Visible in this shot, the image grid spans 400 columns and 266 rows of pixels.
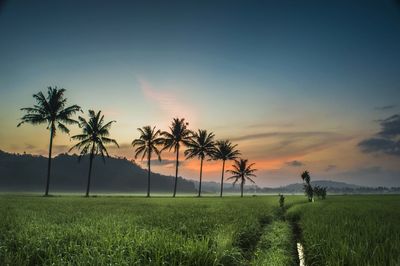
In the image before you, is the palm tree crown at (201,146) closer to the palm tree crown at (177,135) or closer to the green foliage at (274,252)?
the palm tree crown at (177,135)

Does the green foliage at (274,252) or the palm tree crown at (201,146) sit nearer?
the green foliage at (274,252)

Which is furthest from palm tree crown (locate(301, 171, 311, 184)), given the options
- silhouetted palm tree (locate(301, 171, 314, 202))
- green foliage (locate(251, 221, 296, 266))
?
green foliage (locate(251, 221, 296, 266))

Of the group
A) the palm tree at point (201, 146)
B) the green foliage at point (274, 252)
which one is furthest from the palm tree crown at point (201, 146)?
the green foliage at point (274, 252)

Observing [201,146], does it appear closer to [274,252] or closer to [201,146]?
[201,146]

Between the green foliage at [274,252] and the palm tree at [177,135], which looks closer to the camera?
the green foliage at [274,252]

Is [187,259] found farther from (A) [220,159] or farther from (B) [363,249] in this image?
(A) [220,159]

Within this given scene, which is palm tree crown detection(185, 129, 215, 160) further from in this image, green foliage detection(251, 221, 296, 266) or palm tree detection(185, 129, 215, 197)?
green foliage detection(251, 221, 296, 266)

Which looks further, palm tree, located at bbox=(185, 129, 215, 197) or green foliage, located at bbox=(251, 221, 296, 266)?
palm tree, located at bbox=(185, 129, 215, 197)

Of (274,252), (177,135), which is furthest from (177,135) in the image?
(274,252)

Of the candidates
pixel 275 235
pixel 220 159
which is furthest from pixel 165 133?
pixel 275 235

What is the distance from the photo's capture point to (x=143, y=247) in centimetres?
812

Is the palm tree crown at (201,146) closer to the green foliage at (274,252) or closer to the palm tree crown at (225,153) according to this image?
the palm tree crown at (225,153)

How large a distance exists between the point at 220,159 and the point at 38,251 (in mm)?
76902

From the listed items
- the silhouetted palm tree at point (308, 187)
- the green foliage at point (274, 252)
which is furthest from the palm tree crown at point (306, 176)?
A: the green foliage at point (274, 252)
